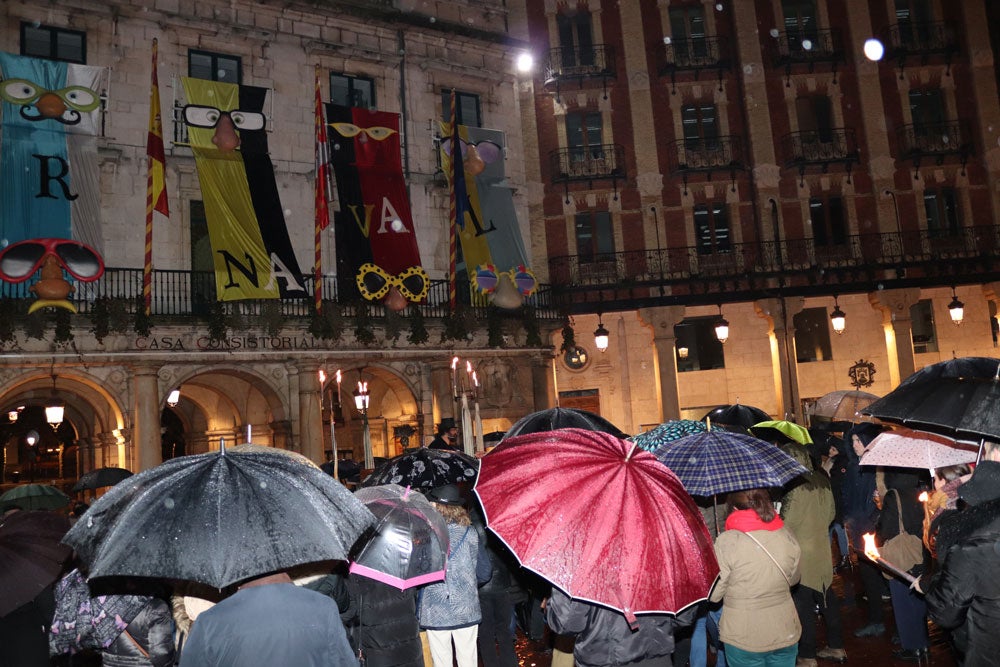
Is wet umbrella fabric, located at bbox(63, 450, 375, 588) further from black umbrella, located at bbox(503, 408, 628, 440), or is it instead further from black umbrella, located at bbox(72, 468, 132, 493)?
black umbrella, located at bbox(72, 468, 132, 493)

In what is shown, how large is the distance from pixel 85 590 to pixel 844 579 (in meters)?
9.87

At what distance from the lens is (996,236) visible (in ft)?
85.1

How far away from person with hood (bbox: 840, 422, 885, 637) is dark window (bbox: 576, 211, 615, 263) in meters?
17.6

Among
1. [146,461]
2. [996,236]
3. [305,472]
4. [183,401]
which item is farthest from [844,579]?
[996,236]

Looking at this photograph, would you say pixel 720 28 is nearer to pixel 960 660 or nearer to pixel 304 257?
pixel 304 257

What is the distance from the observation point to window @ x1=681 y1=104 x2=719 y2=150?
26.5m

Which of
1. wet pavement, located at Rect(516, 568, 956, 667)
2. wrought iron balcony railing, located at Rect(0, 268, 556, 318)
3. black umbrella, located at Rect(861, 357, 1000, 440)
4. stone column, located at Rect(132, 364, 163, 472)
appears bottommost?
wet pavement, located at Rect(516, 568, 956, 667)

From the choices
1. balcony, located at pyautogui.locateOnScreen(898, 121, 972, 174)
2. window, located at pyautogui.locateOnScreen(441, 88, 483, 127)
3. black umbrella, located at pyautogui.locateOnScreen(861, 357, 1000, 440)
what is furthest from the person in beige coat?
balcony, located at pyautogui.locateOnScreen(898, 121, 972, 174)

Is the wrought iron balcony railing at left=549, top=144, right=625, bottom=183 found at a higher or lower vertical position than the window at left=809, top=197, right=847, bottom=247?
higher

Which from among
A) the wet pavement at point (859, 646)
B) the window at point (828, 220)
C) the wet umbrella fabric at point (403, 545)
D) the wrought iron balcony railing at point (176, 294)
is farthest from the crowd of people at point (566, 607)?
the window at point (828, 220)

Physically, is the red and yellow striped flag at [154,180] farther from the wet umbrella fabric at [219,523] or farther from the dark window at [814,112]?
the dark window at [814,112]

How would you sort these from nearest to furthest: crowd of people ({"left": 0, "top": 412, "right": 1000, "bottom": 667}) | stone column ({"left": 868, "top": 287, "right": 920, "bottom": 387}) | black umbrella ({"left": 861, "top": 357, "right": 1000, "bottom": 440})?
crowd of people ({"left": 0, "top": 412, "right": 1000, "bottom": 667}) < black umbrella ({"left": 861, "top": 357, "right": 1000, "bottom": 440}) < stone column ({"left": 868, "top": 287, "right": 920, "bottom": 387})

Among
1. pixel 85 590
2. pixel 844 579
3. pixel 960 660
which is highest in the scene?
pixel 85 590

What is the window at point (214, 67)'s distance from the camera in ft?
68.6
